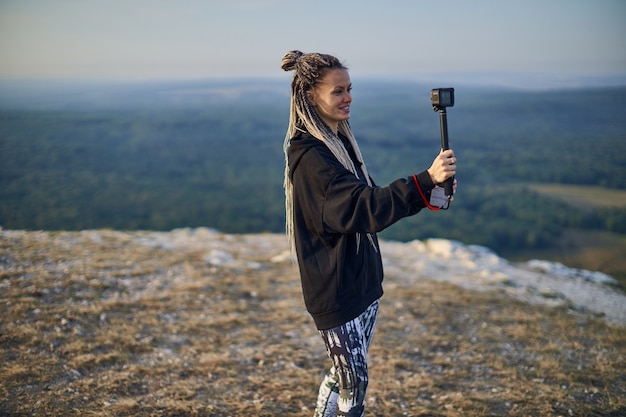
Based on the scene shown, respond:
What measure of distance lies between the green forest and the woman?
31.0 m

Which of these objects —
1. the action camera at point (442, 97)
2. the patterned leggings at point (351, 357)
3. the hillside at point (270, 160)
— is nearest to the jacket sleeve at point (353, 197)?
the action camera at point (442, 97)

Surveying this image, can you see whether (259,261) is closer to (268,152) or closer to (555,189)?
(555,189)

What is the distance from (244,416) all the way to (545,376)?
276 cm

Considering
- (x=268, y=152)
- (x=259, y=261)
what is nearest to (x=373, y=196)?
(x=259, y=261)

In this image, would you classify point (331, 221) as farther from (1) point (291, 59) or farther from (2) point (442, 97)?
(1) point (291, 59)

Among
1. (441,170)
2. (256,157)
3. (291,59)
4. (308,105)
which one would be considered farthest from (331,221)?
(256,157)

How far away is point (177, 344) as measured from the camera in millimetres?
4977

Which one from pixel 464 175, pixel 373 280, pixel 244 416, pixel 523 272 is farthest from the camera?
pixel 464 175

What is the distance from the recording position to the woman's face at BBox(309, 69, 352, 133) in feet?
7.80

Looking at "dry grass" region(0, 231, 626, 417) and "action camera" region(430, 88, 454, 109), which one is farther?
"dry grass" region(0, 231, 626, 417)

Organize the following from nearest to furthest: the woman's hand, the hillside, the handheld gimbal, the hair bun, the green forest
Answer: the woman's hand
the handheld gimbal
the hair bun
the hillside
the green forest

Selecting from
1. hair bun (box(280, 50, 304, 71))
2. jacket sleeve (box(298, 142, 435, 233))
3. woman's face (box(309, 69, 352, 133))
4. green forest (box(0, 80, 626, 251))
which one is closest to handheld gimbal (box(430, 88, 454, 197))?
jacket sleeve (box(298, 142, 435, 233))

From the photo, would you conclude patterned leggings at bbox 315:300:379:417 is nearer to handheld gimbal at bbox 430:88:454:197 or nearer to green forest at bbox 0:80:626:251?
handheld gimbal at bbox 430:88:454:197

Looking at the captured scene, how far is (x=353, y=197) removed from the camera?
206 cm
